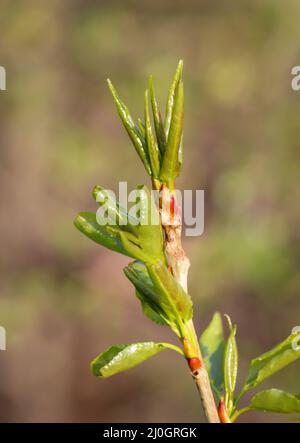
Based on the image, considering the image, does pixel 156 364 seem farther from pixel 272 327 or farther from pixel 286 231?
pixel 286 231

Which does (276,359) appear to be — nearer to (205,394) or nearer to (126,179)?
(205,394)

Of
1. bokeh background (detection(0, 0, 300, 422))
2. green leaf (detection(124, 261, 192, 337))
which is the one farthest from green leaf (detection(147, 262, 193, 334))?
bokeh background (detection(0, 0, 300, 422))
